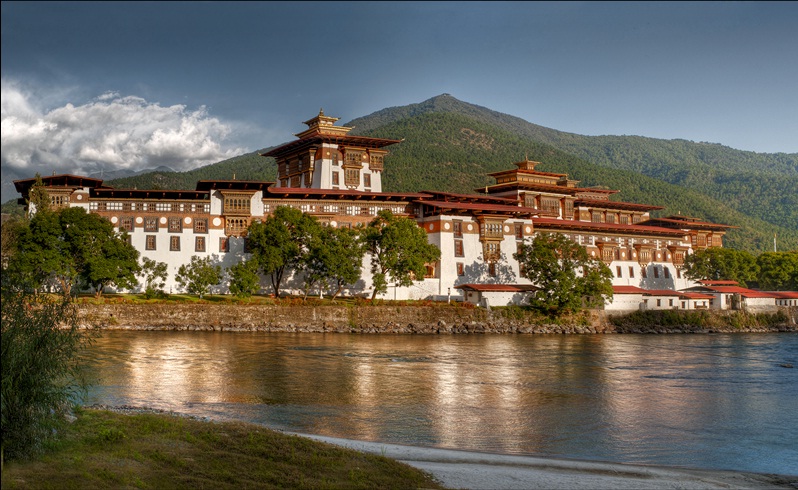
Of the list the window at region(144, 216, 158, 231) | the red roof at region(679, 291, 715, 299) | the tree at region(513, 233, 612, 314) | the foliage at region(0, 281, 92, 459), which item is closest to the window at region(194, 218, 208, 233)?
the window at region(144, 216, 158, 231)

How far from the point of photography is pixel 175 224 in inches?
2675

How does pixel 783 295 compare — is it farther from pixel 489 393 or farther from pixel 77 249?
pixel 77 249

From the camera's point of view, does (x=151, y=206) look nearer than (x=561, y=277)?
Yes

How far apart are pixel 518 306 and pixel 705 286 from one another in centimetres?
2873

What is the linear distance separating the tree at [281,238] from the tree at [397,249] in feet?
18.8

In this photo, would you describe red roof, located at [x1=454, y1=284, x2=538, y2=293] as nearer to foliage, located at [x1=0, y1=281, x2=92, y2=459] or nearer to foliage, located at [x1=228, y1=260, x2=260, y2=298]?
foliage, located at [x1=228, y1=260, x2=260, y2=298]

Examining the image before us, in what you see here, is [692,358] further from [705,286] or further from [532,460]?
[705,286]

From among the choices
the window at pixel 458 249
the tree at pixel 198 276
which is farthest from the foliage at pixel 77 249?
the window at pixel 458 249

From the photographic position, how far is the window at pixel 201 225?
6838 cm

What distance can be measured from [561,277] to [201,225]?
34441 mm

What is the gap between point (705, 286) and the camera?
8519 centimetres

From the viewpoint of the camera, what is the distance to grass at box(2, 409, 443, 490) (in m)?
12.0

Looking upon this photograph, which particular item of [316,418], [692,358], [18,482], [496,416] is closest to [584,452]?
[496,416]

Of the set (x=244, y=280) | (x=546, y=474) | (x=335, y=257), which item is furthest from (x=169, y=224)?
(x=546, y=474)
